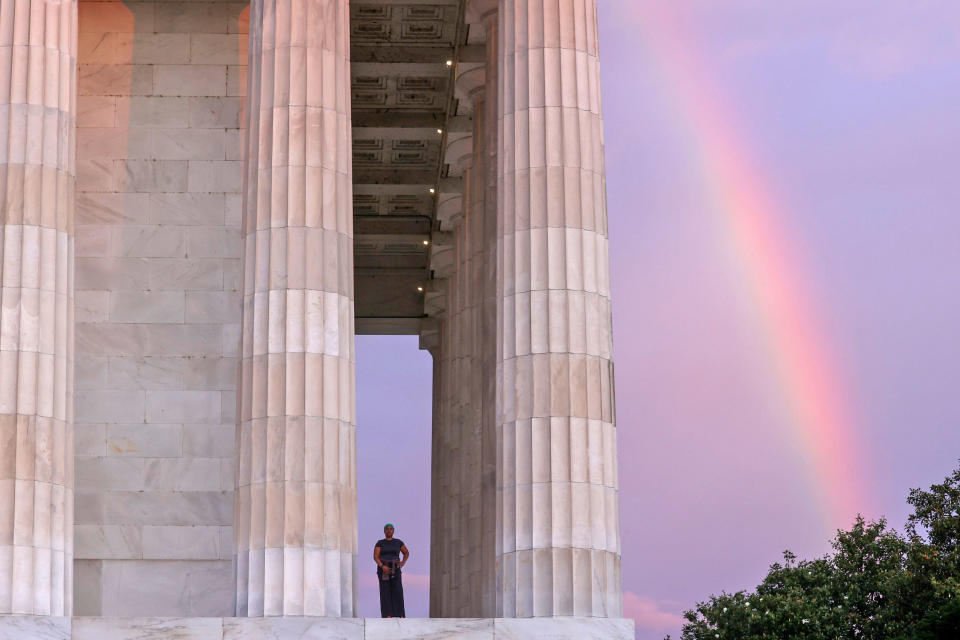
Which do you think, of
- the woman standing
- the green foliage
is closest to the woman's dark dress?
the woman standing

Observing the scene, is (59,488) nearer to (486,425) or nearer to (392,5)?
(486,425)

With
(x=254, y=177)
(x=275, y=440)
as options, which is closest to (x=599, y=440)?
(x=275, y=440)

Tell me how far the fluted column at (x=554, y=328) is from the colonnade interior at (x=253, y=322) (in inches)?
3.3

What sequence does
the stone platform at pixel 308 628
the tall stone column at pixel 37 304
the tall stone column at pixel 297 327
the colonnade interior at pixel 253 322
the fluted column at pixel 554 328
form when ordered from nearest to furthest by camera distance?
1. the stone platform at pixel 308 628
2. the tall stone column at pixel 37 304
3. the tall stone column at pixel 297 327
4. the colonnade interior at pixel 253 322
5. the fluted column at pixel 554 328

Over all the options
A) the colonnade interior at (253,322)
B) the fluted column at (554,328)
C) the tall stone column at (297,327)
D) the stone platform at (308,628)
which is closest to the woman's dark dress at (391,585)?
the colonnade interior at (253,322)

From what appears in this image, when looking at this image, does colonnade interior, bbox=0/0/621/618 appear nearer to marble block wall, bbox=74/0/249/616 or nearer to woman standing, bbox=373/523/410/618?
marble block wall, bbox=74/0/249/616

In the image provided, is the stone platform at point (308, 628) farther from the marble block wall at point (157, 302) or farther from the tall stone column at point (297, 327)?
the marble block wall at point (157, 302)

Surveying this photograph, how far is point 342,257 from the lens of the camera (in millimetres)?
58844

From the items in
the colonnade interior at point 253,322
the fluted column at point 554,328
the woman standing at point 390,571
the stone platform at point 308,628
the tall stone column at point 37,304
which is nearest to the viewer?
the stone platform at point 308,628

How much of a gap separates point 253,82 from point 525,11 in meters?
11.0

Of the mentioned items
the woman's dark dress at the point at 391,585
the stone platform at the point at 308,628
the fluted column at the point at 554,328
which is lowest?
the stone platform at the point at 308,628

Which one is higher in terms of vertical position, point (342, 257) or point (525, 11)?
point (525, 11)

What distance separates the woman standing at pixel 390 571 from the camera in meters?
65.7

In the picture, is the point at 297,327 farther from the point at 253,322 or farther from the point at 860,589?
the point at 860,589
